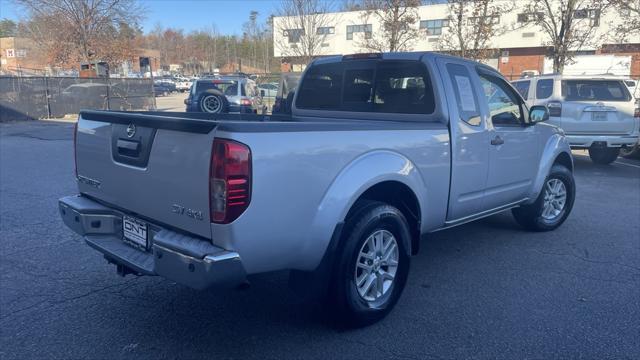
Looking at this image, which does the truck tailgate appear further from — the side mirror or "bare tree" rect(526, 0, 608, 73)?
"bare tree" rect(526, 0, 608, 73)

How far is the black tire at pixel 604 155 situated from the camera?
36.6 ft

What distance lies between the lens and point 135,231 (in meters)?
3.22

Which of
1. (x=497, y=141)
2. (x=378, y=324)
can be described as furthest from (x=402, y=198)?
(x=497, y=141)

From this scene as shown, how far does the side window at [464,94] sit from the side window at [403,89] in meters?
0.26

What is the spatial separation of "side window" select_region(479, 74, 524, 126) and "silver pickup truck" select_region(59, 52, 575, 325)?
0.02 meters

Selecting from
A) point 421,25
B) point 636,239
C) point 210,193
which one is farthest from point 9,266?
point 421,25

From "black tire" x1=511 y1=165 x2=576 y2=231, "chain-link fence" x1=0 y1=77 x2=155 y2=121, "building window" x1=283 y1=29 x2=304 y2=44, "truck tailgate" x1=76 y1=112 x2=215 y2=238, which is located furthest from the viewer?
"building window" x1=283 y1=29 x2=304 y2=44

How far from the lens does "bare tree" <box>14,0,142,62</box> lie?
28.6 m

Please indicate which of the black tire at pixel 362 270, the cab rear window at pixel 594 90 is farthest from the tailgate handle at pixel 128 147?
the cab rear window at pixel 594 90

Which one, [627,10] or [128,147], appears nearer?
[128,147]

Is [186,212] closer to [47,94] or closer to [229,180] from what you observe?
[229,180]

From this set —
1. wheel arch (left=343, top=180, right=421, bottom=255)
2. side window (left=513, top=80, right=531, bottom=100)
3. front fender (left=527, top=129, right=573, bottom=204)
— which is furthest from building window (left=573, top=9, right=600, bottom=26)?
wheel arch (left=343, top=180, right=421, bottom=255)

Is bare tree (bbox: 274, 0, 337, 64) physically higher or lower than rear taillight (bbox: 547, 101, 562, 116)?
higher

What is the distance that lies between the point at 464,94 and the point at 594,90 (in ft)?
25.4
